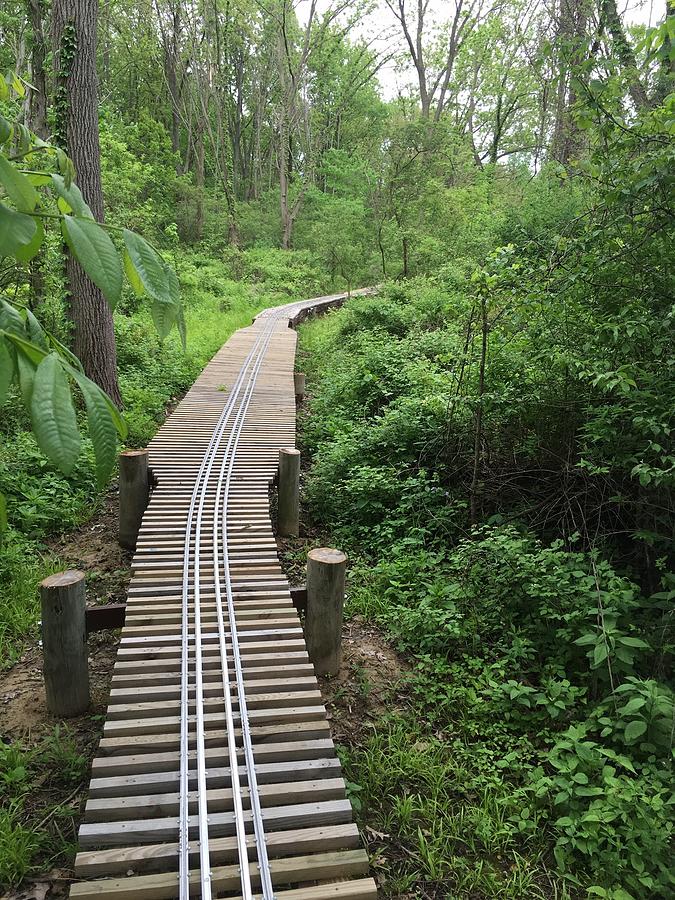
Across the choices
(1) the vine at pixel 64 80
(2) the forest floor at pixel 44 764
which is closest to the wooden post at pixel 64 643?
(2) the forest floor at pixel 44 764

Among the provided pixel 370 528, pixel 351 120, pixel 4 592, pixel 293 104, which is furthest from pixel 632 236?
pixel 351 120

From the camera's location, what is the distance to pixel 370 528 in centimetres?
674

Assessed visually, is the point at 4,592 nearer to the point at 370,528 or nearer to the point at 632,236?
the point at 370,528

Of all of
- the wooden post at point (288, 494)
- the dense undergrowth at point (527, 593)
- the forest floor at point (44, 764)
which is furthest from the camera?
the wooden post at point (288, 494)

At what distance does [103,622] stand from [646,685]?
382 centimetres

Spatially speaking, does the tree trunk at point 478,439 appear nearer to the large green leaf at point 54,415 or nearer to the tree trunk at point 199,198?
the large green leaf at point 54,415

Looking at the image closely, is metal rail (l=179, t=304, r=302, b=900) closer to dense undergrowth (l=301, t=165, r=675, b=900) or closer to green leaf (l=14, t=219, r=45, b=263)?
dense undergrowth (l=301, t=165, r=675, b=900)

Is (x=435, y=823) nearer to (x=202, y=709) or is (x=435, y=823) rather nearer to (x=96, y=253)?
(x=202, y=709)

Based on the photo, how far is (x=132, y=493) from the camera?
623cm

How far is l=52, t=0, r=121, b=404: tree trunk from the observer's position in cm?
787

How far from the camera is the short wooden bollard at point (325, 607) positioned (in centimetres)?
438

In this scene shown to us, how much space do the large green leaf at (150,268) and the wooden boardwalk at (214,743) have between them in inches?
103

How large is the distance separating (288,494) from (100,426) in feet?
19.0

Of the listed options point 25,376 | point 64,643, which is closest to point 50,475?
point 64,643
